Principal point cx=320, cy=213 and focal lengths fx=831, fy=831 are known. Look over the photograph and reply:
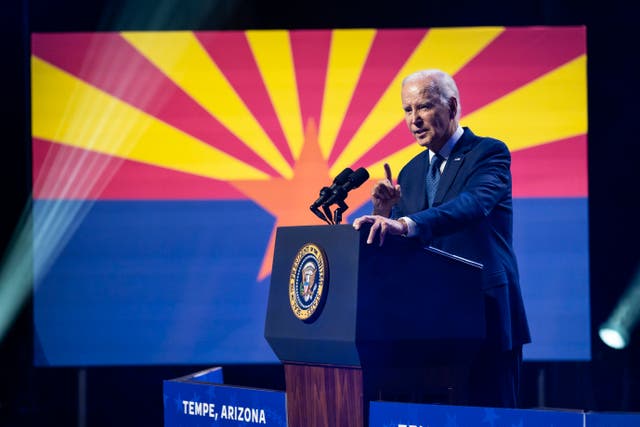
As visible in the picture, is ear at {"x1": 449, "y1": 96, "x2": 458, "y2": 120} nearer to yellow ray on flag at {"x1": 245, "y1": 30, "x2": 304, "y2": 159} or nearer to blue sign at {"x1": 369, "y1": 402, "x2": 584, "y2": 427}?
blue sign at {"x1": 369, "y1": 402, "x2": 584, "y2": 427}

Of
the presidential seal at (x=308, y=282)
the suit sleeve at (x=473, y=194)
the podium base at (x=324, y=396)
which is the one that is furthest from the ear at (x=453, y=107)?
the podium base at (x=324, y=396)

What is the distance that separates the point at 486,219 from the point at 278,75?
2.69 m

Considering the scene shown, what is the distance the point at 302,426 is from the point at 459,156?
79 centimetres

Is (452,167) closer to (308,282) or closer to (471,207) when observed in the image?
(471,207)

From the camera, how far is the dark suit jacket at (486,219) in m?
1.99

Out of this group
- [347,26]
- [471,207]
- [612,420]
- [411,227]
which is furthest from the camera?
[347,26]

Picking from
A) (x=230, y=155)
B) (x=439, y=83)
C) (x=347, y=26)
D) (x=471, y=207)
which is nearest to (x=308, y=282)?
(x=471, y=207)

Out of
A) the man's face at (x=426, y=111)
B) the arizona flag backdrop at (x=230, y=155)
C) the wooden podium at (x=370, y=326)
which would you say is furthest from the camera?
the arizona flag backdrop at (x=230, y=155)

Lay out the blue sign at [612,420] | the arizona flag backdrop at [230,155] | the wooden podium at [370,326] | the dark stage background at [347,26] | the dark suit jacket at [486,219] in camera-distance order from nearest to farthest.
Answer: the blue sign at [612,420]
the wooden podium at [370,326]
the dark suit jacket at [486,219]
the arizona flag backdrop at [230,155]
the dark stage background at [347,26]

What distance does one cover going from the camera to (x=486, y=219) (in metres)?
2.09

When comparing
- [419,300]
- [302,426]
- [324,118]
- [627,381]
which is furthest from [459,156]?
[627,381]

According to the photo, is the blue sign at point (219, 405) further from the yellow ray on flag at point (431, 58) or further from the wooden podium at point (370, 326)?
the yellow ray on flag at point (431, 58)

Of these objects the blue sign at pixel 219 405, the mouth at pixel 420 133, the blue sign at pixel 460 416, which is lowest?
the blue sign at pixel 219 405

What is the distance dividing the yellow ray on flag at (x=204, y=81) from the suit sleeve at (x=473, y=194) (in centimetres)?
250
